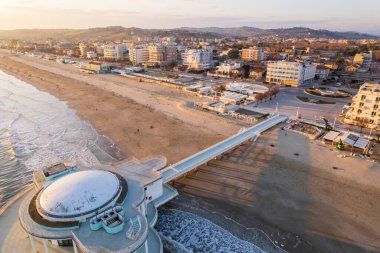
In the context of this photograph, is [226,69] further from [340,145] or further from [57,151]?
[57,151]

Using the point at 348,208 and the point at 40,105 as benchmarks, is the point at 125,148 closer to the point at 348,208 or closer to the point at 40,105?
the point at 348,208

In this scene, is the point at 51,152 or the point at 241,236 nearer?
the point at 241,236

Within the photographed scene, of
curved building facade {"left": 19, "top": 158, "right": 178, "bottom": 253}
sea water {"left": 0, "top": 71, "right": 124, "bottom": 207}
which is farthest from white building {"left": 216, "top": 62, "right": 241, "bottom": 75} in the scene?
curved building facade {"left": 19, "top": 158, "right": 178, "bottom": 253}

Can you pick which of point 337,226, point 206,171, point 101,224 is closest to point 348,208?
point 337,226

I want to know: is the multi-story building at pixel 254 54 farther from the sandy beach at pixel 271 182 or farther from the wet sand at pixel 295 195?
the wet sand at pixel 295 195

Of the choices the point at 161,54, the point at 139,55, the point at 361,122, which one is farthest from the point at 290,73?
the point at 139,55

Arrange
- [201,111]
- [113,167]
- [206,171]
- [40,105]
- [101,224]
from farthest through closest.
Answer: [40,105]
[201,111]
[206,171]
[113,167]
[101,224]

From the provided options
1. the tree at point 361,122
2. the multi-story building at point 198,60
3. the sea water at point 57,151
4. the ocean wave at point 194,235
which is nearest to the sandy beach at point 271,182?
the ocean wave at point 194,235
